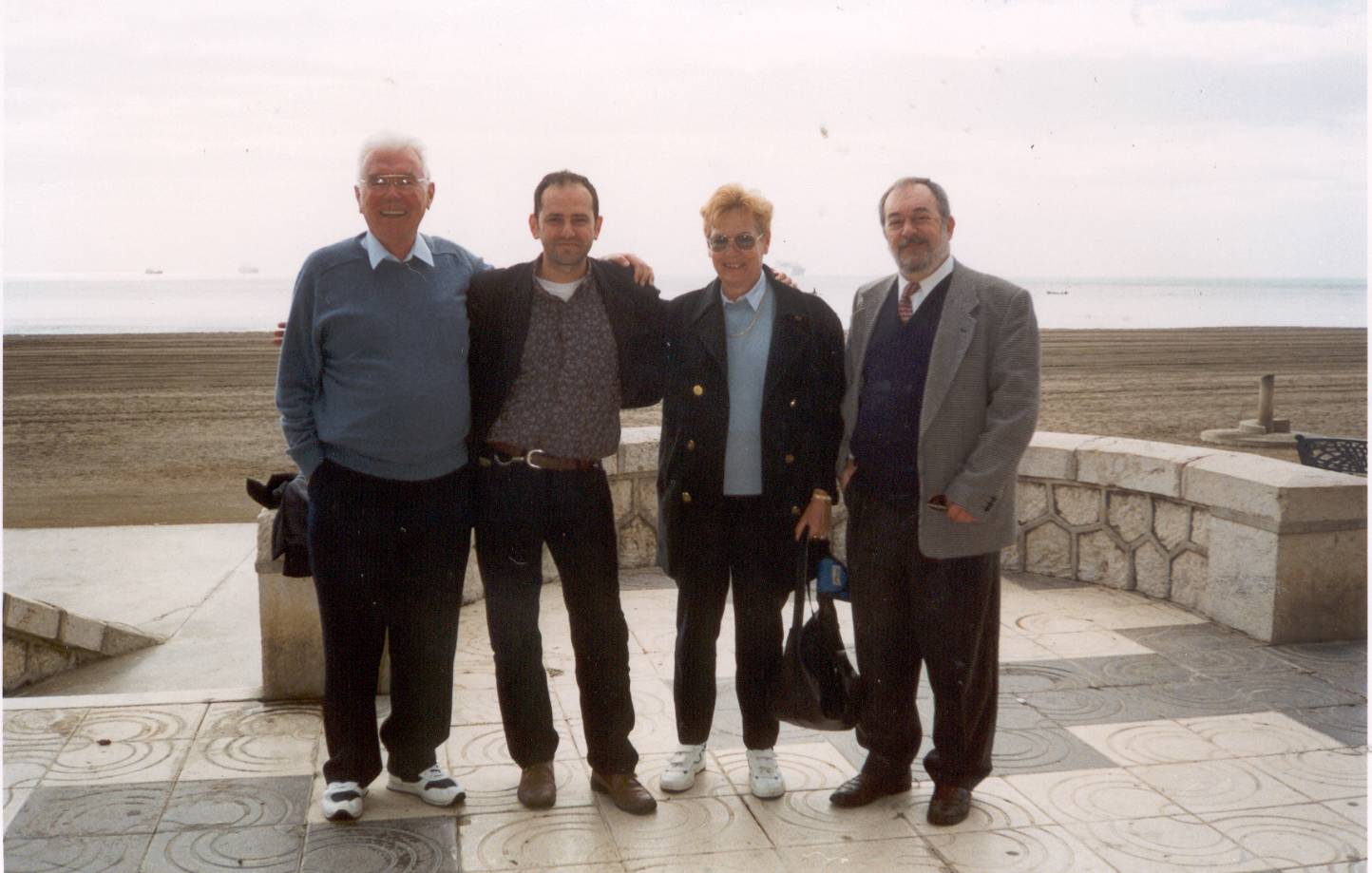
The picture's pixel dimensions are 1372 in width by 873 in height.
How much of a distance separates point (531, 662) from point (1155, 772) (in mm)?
2018

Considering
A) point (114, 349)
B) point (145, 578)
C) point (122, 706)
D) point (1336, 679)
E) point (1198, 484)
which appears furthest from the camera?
point (114, 349)

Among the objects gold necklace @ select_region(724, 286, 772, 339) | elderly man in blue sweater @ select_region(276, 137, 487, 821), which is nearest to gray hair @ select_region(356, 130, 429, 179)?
elderly man in blue sweater @ select_region(276, 137, 487, 821)

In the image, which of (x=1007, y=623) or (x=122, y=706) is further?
(x=1007, y=623)

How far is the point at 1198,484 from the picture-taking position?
18.3ft

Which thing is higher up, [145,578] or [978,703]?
[978,703]

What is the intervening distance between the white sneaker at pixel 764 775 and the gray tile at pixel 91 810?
175cm

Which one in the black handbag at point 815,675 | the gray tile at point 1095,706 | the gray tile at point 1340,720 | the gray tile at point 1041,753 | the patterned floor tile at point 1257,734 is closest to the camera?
the black handbag at point 815,675

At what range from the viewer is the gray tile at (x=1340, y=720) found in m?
4.23

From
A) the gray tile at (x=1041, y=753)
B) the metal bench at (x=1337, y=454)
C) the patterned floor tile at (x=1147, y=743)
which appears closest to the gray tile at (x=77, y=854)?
the gray tile at (x=1041, y=753)

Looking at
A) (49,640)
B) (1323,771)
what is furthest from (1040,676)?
(49,640)

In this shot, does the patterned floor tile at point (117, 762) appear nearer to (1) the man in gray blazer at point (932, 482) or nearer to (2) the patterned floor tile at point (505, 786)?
(2) the patterned floor tile at point (505, 786)

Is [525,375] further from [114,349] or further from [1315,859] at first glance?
[114,349]

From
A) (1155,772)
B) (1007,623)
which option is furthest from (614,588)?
(1007,623)

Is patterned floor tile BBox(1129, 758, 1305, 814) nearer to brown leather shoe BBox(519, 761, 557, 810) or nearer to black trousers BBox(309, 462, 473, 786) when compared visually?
brown leather shoe BBox(519, 761, 557, 810)
